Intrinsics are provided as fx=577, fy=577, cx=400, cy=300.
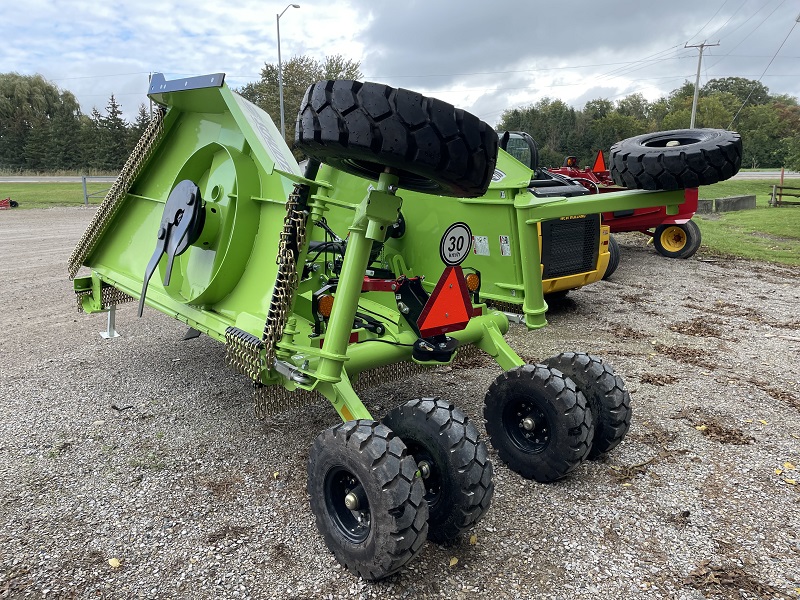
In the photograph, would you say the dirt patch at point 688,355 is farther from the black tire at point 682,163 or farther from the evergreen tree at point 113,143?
the evergreen tree at point 113,143

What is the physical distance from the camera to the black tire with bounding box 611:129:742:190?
297cm

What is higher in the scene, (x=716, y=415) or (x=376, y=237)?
(x=376, y=237)

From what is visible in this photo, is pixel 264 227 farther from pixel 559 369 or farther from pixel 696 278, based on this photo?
pixel 696 278

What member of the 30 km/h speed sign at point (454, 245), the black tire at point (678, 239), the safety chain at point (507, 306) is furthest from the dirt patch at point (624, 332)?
the black tire at point (678, 239)

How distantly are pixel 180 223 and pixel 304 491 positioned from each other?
64.7 inches

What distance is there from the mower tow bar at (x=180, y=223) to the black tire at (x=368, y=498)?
155 cm

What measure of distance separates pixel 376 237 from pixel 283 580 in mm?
1431

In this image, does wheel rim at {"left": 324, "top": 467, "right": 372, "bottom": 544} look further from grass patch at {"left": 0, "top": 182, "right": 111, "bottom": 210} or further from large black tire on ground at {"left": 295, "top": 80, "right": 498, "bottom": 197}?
grass patch at {"left": 0, "top": 182, "right": 111, "bottom": 210}

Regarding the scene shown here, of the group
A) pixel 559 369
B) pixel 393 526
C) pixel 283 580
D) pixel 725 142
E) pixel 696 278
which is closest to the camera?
pixel 393 526

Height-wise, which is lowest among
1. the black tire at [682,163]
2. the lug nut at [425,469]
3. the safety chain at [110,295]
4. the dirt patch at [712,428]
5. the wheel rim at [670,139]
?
the dirt patch at [712,428]

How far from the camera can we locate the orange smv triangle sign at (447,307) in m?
3.05

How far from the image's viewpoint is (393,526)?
83.1 inches

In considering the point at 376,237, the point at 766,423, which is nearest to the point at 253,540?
the point at 376,237

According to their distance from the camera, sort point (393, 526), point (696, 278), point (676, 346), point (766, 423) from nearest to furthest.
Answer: point (393, 526), point (766, 423), point (676, 346), point (696, 278)
